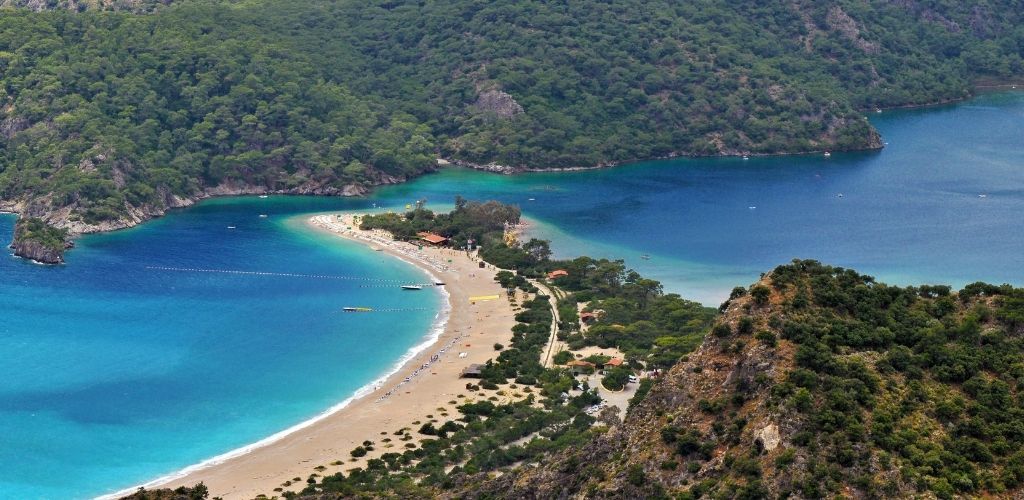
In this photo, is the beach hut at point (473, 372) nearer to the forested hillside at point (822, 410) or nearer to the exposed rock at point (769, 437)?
the forested hillside at point (822, 410)

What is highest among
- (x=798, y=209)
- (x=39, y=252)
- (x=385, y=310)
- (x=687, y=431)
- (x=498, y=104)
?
(x=498, y=104)

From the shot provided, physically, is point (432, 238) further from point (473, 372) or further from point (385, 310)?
point (473, 372)

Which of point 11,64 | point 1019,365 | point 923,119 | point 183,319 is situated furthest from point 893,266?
point 11,64

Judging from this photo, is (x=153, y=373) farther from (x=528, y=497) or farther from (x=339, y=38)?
(x=339, y=38)

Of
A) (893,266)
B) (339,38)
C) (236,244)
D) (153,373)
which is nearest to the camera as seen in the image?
(153,373)

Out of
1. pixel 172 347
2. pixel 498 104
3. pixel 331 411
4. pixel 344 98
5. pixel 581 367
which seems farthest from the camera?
pixel 498 104

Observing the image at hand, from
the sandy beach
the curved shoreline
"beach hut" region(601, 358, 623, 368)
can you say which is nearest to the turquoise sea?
the curved shoreline

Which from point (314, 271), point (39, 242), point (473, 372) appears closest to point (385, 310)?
point (314, 271)
